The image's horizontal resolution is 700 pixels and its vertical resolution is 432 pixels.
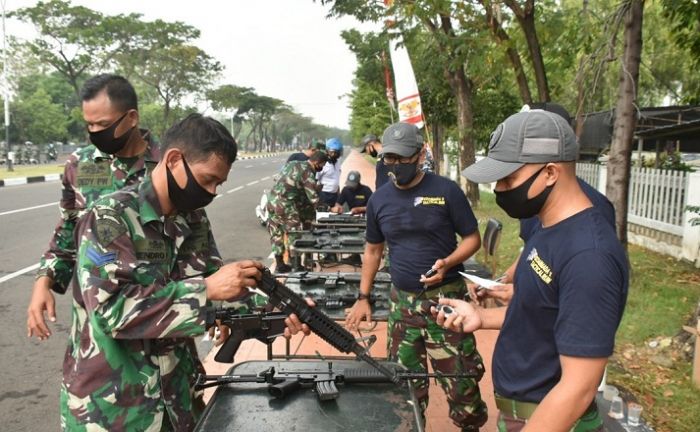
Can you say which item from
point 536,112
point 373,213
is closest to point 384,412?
point 536,112

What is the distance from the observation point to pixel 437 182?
9.43ft

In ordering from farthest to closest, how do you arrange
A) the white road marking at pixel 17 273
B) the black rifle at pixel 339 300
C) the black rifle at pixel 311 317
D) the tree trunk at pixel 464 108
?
the tree trunk at pixel 464 108
the white road marking at pixel 17 273
the black rifle at pixel 339 300
the black rifle at pixel 311 317

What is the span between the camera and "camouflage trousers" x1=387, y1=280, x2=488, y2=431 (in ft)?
8.66

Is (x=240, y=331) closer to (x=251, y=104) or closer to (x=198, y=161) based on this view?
(x=198, y=161)

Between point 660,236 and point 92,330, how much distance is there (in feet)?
27.4

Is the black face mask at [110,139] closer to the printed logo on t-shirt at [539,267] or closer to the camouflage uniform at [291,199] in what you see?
the printed logo on t-shirt at [539,267]

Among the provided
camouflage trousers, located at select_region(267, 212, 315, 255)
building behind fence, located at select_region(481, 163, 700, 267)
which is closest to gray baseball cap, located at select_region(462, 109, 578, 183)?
camouflage trousers, located at select_region(267, 212, 315, 255)

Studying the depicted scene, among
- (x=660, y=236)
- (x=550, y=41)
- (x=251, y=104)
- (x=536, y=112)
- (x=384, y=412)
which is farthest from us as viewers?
(x=251, y=104)

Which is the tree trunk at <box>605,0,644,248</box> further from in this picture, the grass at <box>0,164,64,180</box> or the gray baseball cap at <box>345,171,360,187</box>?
the grass at <box>0,164,64,180</box>

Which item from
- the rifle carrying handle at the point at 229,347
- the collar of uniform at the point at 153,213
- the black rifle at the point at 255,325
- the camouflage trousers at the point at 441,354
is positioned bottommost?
the camouflage trousers at the point at 441,354

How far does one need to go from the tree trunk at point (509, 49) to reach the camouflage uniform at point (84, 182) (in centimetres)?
404

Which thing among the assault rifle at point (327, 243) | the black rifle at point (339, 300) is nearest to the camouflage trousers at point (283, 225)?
the assault rifle at point (327, 243)

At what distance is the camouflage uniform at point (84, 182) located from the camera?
8.07 ft

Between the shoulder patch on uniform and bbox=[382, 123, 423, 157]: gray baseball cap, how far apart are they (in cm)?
164
